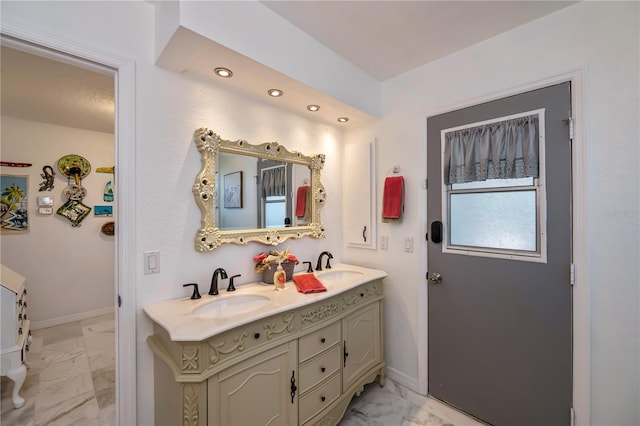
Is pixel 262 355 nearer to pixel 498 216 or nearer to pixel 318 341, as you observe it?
pixel 318 341

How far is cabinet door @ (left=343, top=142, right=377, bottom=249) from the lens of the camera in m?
2.45

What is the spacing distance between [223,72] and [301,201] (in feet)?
3.62

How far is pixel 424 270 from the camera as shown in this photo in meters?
2.13

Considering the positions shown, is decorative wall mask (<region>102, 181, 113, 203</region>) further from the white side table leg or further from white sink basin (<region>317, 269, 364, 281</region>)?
white sink basin (<region>317, 269, 364, 281</region>)

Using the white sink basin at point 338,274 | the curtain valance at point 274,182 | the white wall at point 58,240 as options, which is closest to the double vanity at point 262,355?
the white sink basin at point 338,274

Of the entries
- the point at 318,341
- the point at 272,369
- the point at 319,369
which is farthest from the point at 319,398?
the point at 272,369

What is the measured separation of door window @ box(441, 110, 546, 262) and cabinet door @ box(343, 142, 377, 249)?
0.62m

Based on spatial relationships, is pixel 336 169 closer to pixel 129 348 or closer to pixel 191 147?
pixel 191 147

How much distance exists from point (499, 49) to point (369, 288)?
6.17ft

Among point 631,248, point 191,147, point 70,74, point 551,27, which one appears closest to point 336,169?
point 191,147

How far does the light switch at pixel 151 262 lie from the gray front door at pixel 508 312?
73.3 inches

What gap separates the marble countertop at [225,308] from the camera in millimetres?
1176

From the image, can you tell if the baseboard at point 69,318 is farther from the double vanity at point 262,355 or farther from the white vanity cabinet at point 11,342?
the double vanity at point 262,355

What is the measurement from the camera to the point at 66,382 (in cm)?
225
